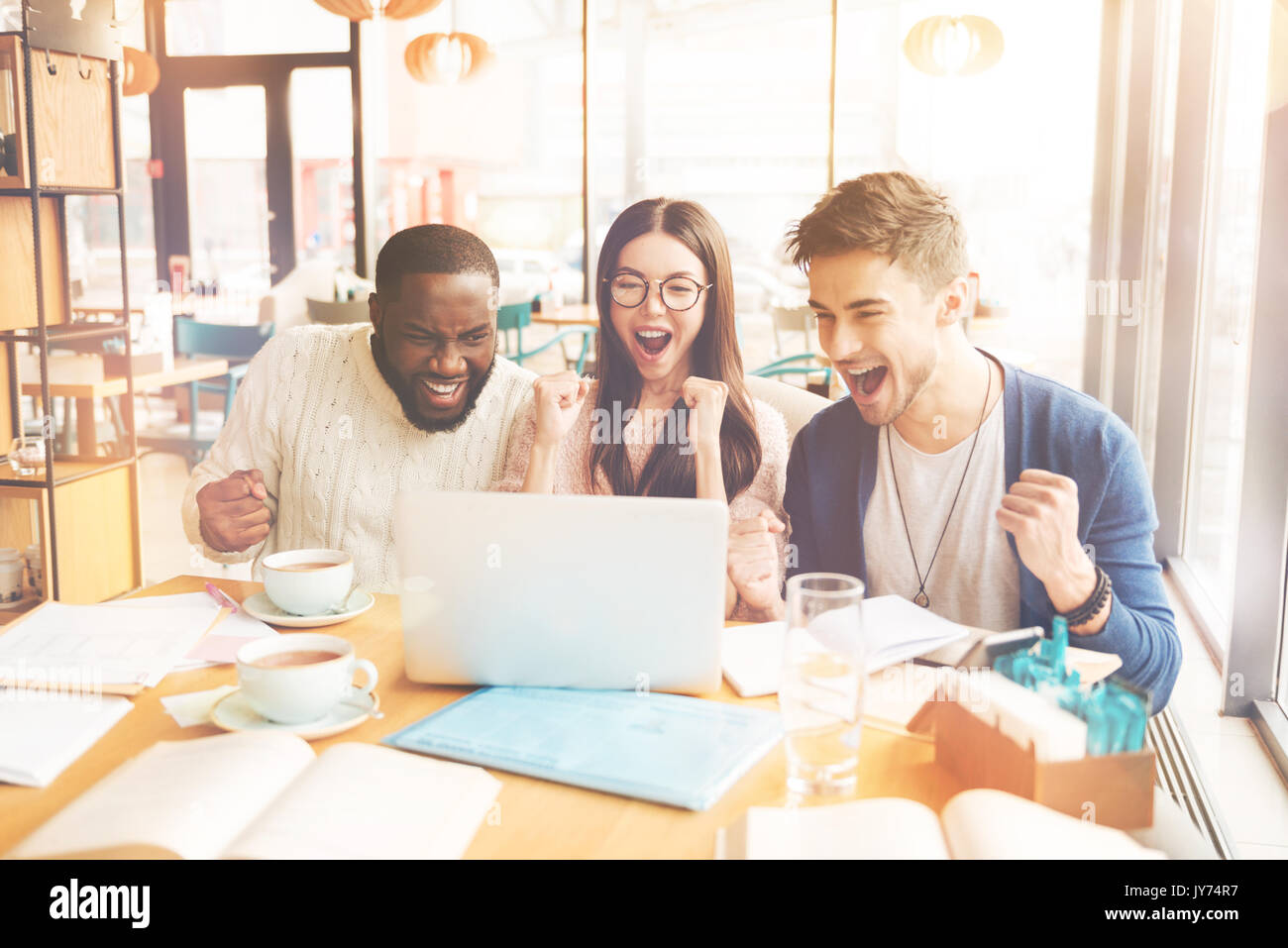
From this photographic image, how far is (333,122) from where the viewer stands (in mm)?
6383

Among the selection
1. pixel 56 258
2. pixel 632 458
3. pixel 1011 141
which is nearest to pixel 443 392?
pixel 632 458

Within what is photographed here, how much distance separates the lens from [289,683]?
1.03 metres

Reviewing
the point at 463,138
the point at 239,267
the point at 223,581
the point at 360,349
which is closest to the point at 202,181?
the point at 239,267

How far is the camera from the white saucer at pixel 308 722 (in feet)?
3.44

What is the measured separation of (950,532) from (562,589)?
2.83 feet

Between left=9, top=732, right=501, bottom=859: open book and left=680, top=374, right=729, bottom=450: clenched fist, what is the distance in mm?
1048

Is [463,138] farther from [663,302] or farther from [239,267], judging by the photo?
[663,302]

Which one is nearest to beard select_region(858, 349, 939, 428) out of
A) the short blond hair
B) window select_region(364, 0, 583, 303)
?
the short blond hair

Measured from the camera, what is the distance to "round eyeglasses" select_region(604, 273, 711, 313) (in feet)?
6.50

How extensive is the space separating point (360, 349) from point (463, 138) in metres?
5.25

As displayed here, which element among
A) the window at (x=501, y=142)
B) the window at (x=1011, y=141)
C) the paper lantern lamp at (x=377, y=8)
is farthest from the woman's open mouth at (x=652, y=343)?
the window at (x=501, y=142)

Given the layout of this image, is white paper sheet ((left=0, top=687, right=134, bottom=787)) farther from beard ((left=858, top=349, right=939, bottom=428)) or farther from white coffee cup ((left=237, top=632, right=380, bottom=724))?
beard ((left=858, top=349, right=939, bottom=428))

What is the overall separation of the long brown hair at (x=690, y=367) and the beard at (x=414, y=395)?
0.79ft

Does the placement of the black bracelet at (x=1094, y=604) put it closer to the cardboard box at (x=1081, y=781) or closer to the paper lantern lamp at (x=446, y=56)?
the cardboard box at (x=1081, y=781)
